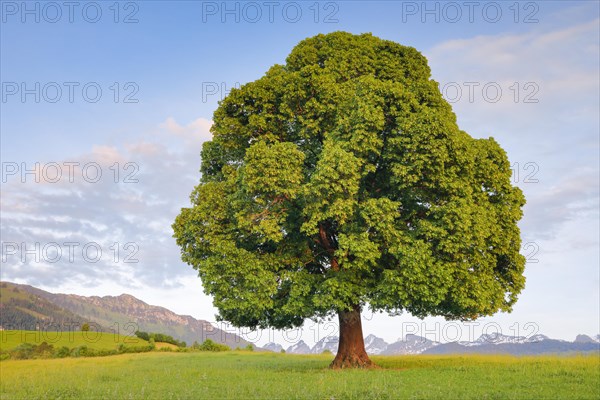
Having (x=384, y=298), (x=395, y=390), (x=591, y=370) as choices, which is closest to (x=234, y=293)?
(x=384, y=298)

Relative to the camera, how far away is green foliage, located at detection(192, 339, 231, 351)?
64625 millimetres

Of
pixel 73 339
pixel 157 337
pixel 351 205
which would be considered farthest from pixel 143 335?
pixel 351 205

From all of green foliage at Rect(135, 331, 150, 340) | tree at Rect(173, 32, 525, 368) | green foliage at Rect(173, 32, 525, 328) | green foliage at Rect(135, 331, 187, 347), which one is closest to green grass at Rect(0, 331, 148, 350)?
green foliage at Rect(135, 331, 150, 340)

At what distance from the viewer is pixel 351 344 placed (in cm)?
3234

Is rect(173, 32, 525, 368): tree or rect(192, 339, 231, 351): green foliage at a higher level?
rect(173, 32, 525, 368): tree

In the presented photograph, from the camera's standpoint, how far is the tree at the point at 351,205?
88.4 ft

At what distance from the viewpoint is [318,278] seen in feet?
98.3

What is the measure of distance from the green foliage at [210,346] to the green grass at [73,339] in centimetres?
698

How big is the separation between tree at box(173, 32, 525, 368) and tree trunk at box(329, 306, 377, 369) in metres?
0.08

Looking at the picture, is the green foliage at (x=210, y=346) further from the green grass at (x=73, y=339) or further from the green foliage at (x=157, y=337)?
the green grass at (x=73, y=339)

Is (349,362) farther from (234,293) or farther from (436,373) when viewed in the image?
(234,293)

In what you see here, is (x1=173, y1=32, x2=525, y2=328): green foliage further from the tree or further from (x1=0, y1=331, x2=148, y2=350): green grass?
(x1=0, y1=331, x2=148, y2=350): green grass

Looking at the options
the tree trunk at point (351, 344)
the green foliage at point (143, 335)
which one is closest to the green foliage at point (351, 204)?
the tree trunk at point (351, 344)

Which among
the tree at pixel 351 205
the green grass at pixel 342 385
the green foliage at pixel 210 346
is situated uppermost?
the tree at pixel 351 205
